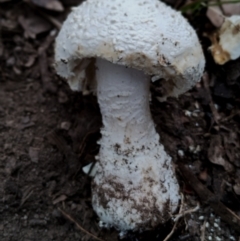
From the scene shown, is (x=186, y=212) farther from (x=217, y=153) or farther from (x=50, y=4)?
(x=50, y=4)

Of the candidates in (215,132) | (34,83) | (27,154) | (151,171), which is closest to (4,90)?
(34,83)

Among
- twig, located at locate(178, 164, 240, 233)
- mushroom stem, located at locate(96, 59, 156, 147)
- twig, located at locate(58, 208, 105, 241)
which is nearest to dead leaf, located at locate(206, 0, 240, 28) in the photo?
mushroom stem, located at locate(96, 59, 156, 147)

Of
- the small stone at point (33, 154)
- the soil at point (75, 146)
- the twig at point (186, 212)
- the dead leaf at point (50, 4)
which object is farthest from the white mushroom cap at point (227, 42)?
the small stone at point (33, 154)

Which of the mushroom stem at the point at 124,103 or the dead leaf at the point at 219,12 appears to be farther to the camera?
the dead leaf at the point at 219,12

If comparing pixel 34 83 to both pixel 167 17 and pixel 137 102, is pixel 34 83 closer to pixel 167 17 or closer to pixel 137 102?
pixel 137 102

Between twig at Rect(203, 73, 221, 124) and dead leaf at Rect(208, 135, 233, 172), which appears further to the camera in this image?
twig at Rect(203, 73, 221, 124)

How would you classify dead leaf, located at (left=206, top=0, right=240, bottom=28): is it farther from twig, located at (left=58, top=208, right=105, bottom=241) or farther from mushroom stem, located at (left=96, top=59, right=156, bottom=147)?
twig, located at (left=58, top=208, right=105, bottom=241)

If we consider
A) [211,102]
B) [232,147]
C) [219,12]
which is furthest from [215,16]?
[232,147]

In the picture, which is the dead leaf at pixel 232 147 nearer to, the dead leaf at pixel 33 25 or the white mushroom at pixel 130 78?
the white mushroom at pixel 130 78
